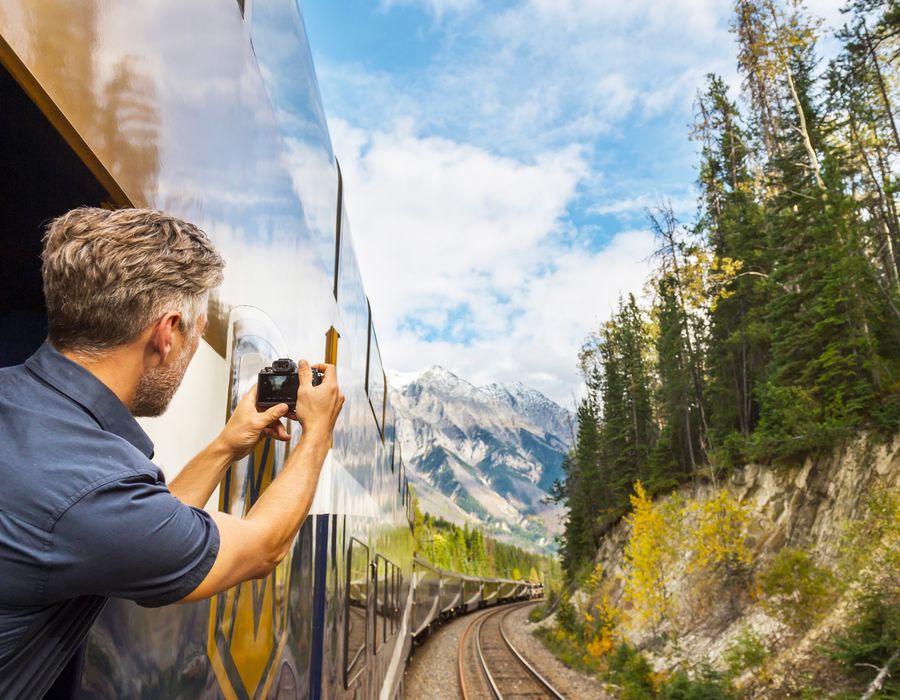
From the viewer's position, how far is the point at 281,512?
124 centimetres

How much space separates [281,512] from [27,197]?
86cm

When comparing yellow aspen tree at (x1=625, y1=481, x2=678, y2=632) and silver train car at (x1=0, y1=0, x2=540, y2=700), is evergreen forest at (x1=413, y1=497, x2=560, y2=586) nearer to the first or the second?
yellow aspen tree at (x1=625, y1=481, x2=678, y2=632)

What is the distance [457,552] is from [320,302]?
98.2 meters

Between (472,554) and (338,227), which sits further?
(472,554)

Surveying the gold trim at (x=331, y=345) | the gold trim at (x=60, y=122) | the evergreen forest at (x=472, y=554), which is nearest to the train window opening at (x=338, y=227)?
the gold trim at (x=331, y=345)

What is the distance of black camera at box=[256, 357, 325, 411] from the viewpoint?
1.58m

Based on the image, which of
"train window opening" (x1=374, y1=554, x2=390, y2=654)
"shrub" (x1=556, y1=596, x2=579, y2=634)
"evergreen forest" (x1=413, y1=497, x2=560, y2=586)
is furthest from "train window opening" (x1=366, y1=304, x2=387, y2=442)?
"evergreen forest" (x1=413, y1=497, x2=560, y2=586)

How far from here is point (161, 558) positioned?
Result: 0.95 m

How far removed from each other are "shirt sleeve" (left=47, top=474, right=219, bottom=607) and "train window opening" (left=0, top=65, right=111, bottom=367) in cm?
64

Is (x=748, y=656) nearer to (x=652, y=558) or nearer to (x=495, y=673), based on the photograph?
(x=652, y=558)

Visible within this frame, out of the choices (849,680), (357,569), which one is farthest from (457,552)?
(357,569)

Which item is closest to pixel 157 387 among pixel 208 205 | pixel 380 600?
pixel 208 205

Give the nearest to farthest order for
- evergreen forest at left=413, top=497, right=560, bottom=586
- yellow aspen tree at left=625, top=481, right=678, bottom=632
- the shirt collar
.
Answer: the shirt collar
yellow aspen tree at left=625, top=481, right=678, bottom=632
evergreen forest at left=413, top=497, right=560, bottom=586

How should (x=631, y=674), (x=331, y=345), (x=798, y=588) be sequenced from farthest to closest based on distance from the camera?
(x=631, y=674), (x=798, y=588), (x=331, y=345)
